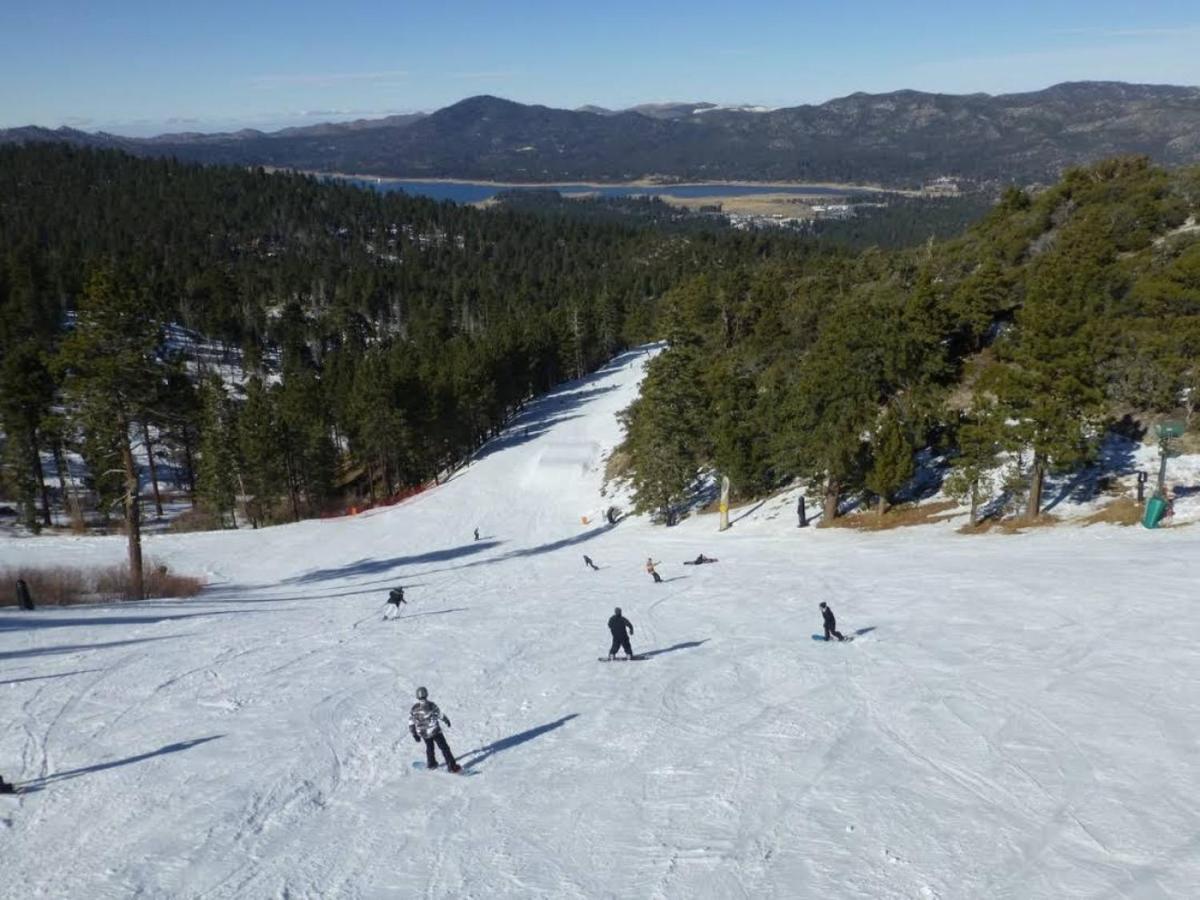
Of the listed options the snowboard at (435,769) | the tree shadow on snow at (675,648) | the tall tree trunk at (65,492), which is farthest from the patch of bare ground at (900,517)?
the tall tree trunk at (65,492)

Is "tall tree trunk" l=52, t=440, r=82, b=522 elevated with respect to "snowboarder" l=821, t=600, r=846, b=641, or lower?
lower

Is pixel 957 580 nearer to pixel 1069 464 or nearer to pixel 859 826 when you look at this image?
pixel 1069 464

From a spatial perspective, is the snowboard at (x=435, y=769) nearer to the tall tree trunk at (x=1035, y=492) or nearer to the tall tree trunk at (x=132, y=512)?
the tall tree trunk at (x=132, y=512)

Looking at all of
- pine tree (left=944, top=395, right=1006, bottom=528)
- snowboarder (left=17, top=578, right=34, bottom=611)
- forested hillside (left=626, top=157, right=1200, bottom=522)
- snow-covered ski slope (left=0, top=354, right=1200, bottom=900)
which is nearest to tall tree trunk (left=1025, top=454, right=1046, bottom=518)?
forested hillside (left=626, top=157, right=1200, bottom=522)

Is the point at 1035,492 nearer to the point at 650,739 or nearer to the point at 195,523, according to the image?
the point at 650,739

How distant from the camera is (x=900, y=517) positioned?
3094 centimetres

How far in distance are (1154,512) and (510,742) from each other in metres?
22.2

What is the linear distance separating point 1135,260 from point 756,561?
26.9 metres

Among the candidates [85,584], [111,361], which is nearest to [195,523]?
[85,584]

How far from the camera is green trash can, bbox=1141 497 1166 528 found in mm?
24406

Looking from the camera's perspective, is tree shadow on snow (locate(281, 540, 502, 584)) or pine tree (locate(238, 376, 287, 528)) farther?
pine tree (locate(238, 376, 287, 528))

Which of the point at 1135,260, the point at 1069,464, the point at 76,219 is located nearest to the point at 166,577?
the point at 1069,464

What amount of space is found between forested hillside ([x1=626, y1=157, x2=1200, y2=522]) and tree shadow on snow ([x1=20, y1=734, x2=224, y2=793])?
23.6 metres

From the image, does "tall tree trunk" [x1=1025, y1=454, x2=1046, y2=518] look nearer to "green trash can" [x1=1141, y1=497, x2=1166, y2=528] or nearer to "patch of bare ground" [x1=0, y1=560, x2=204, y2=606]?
"green trash can" [x1=1141, y1=497, x2=1166, y2=528]
